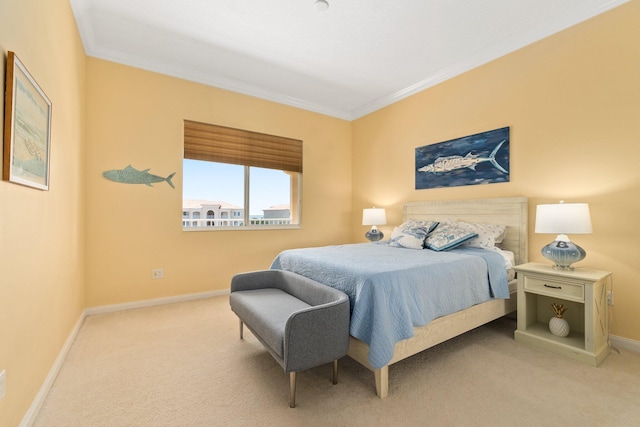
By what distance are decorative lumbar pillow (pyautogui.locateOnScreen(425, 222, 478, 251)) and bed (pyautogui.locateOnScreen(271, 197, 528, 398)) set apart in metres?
0.09

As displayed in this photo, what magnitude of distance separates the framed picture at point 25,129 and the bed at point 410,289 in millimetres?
1805

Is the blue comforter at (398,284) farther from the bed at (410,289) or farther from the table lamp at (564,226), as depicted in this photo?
the table lamp at (564,226)

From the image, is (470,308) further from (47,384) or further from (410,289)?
(47,384)

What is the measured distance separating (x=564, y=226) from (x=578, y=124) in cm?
104

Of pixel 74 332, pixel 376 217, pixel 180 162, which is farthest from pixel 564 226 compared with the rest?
pixel 74 332

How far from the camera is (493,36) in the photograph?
2.88 metres

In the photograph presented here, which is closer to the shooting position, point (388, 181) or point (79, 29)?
point (79, 29)

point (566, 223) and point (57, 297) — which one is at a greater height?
point (566, 223)

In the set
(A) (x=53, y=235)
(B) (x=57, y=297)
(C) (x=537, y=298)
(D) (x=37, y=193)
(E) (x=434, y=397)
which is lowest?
(E) (x=434, y=397)

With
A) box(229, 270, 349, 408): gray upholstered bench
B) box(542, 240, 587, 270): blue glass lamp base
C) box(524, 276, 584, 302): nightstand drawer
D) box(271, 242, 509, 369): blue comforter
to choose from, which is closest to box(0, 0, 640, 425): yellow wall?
box(542, 240, 587, 270): blue glass lamp base

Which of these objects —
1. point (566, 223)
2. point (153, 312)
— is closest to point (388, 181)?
point (566, 223)

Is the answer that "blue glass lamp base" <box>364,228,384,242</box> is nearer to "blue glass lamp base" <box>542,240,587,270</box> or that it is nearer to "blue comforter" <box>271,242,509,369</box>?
"blue comforter" <box>271,242,509,369</box>

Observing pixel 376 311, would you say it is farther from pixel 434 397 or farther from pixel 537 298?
pixel 537 298

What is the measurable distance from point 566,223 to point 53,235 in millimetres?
3670
